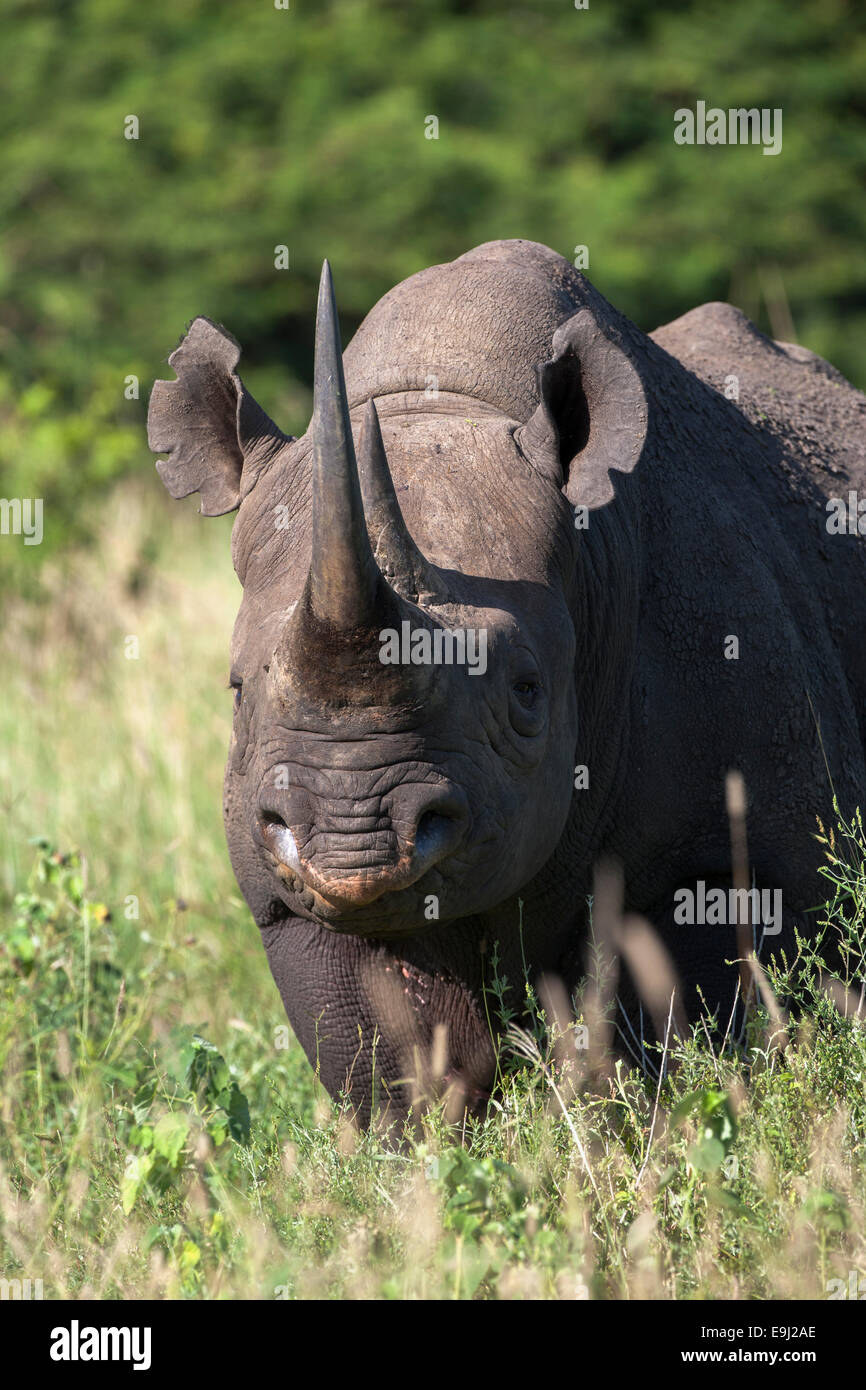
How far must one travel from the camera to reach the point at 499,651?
148 inches

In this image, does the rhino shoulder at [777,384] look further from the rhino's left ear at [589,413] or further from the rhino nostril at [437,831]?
the rhino nostril at [437,831]

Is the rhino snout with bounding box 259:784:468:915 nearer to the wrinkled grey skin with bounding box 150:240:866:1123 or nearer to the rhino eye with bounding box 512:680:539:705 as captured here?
the wrinkled grey skin with bounding box 150:240:866:1123

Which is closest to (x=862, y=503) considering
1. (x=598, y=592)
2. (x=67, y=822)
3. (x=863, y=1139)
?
(x=598, y=592)

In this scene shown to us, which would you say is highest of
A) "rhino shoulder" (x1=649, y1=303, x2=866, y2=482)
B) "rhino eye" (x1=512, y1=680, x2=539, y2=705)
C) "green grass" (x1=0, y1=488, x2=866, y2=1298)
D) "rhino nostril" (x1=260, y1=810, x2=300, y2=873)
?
"rhino shoulder" (x1=649, y1=303, x2=866, y2=482)

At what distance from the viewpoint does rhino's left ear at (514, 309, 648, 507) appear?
415 cm

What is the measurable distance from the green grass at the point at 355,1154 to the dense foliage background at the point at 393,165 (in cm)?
981

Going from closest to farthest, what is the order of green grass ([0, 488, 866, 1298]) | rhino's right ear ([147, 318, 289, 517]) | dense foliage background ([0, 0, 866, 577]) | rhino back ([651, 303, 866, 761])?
green grass ([0, 488, 866, 1298]) < rhino's right ear ([147, 318, 289, 517]) < rhino back ([651, 303, 866, 761]) < dense foliage background ([0, 0, 866, 577])

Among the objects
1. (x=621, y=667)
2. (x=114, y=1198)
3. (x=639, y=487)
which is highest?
(x=639, y=487)

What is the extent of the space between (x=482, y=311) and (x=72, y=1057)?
255 cm

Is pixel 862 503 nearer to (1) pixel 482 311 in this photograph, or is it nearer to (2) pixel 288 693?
(1) pixel 482 311

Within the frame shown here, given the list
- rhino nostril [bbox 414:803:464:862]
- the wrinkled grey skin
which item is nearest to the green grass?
the wrinkled grey skin

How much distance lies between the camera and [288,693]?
11.6ft

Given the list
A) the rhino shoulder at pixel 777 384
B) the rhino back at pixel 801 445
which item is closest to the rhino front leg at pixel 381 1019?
the rhino back at pixel 801 445

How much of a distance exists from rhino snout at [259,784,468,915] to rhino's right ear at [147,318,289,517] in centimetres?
129
